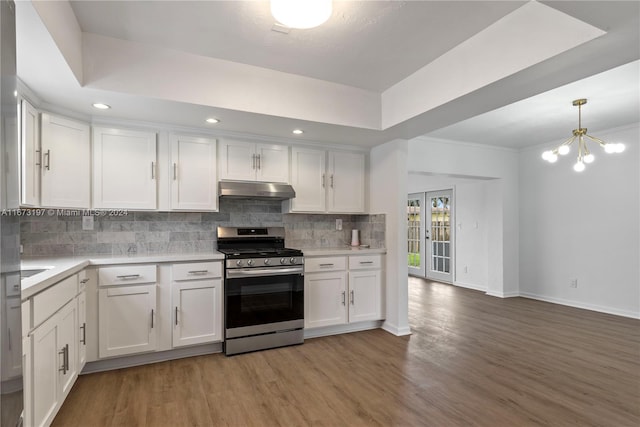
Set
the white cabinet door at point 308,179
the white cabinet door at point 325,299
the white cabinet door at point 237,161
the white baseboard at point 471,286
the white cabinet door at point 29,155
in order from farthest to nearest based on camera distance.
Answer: the white baseboard at point 471,286 → the white cabinet door at point 308,179 → the white cabinet door at point 325,299 → the white cabinet door at point 237,161 → the white cabinet door at point 29,155

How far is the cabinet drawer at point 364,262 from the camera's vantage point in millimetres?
3725

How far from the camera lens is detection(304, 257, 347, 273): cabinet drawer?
351 cm

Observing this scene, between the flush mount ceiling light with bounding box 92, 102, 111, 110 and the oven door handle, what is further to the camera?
the oven door handle

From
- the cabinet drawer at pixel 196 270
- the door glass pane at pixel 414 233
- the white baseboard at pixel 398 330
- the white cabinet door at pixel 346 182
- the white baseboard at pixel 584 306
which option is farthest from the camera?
the door glass pane at pixel 414 233

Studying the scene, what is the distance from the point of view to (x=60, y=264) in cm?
235

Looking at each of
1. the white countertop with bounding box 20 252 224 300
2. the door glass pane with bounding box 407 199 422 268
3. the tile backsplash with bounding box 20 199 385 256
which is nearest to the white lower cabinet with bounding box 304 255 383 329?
the tile backsplash with bounding box 20 199 385 256

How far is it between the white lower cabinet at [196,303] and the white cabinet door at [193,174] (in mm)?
638

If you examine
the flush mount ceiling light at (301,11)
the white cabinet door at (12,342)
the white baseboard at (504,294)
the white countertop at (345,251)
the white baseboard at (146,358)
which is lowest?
the white baseboard at (504,294)

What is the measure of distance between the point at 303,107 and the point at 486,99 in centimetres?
147

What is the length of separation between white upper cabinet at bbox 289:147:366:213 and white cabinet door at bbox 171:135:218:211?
86 cm

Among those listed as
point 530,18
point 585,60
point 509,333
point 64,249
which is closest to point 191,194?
point 64,249

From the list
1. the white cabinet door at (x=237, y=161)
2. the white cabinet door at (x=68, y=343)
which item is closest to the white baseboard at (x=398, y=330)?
the white cabinet door at (x=237, y=161)

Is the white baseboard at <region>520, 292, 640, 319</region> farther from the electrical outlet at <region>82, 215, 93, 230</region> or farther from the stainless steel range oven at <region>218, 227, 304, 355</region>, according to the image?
the electrical outlet at <region>82, 215, 93, 230</region>

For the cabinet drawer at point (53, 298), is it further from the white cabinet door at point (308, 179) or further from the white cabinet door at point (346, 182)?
the white cabinet door at point (346, 182)
